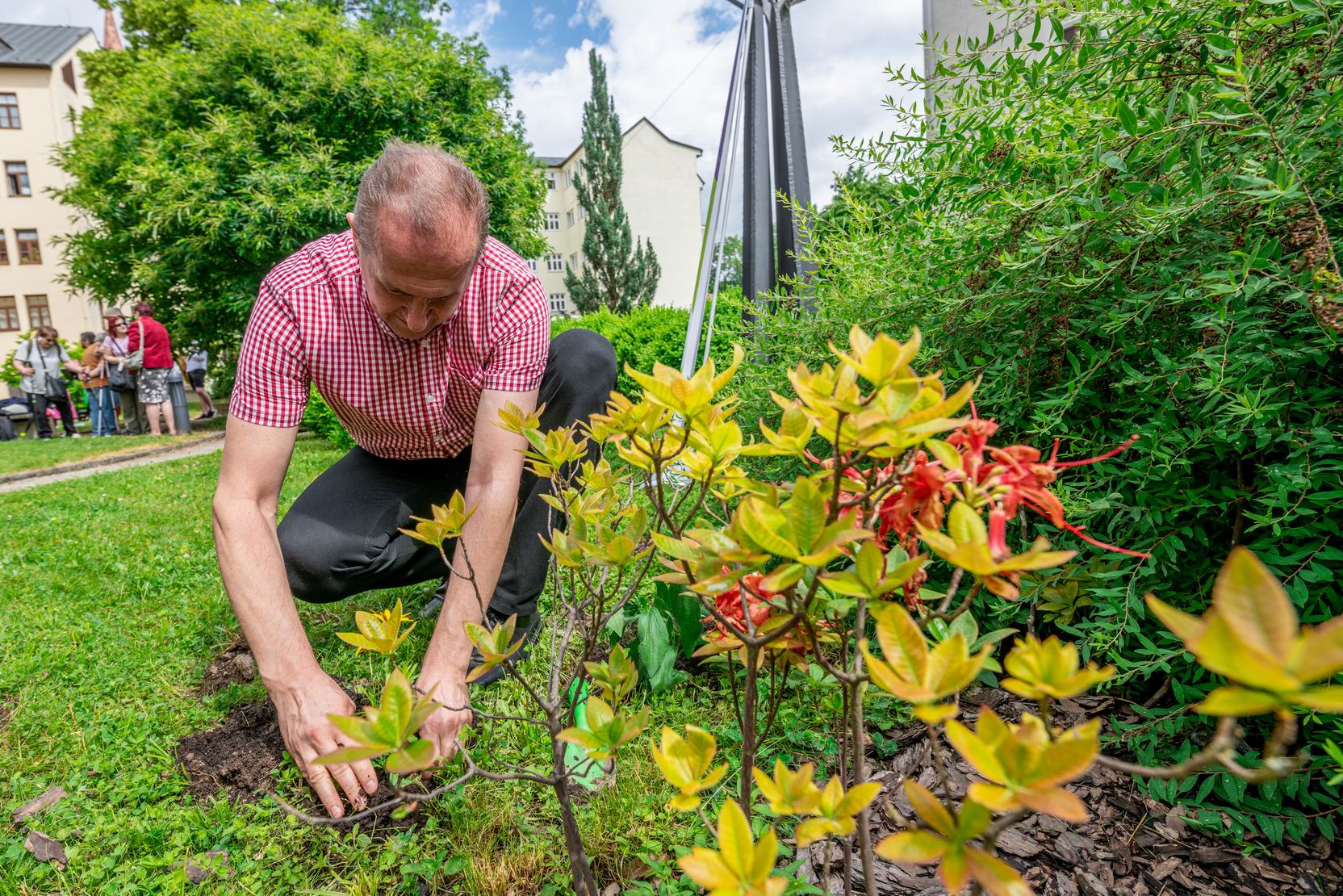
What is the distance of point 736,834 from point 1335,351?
4.18 ft

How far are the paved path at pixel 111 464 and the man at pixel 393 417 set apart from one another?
464 centimetres

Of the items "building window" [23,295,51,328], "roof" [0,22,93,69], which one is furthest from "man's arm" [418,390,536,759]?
"roof" [0,22,93,69]

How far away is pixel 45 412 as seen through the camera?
1197 centimetres

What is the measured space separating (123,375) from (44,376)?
209 centimetres

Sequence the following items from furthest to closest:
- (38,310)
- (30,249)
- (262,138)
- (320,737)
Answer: (38,310), (30,249), (262,138), (320,737)

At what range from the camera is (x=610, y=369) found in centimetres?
225

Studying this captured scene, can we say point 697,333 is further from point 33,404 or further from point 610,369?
point 33,404

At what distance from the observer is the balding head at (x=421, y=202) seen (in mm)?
1522

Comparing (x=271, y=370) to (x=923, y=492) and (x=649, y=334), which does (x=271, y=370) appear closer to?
(x=923, y=492)

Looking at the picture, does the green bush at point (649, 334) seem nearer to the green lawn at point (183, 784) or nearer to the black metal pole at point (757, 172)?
the black metal pole at point (757, 172)

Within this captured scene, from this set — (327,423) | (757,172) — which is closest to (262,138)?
(327,423)

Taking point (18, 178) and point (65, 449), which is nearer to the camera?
point (65, 449)

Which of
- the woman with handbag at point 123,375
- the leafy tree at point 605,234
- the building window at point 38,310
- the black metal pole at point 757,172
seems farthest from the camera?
the leafy tree at point 605,234

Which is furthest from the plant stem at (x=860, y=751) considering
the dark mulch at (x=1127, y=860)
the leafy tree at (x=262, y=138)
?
the leafy tree at (x=262, y=138)
